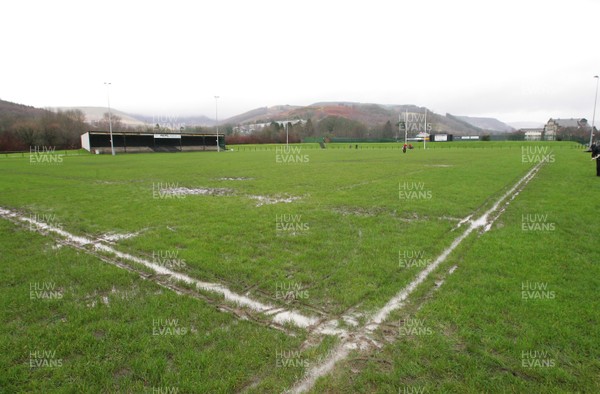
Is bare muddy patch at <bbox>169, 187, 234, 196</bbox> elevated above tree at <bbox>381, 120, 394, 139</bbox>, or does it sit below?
below

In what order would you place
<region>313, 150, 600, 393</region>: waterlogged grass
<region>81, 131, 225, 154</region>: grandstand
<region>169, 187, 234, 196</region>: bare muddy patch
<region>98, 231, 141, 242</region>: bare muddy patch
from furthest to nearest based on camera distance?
Result: 1. <region>81, 131, 225, 154</region>: grandstand
2. <region>169, 187, 234, 196</region>: bare muddy patch
3. <region>98, 231, 141, 242</region>: bare muddy patch
4. <region>313, 150, 600, 393</region>: waterlogged grass

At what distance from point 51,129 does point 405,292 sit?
107033 mm

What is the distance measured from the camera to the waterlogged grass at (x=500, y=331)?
3.75 metres

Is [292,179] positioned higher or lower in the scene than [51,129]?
lower

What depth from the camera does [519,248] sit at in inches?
312

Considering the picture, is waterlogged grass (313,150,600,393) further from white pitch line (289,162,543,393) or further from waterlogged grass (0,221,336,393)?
waterlogged grass (0,221,336,393)

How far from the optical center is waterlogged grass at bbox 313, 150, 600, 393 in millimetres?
3748

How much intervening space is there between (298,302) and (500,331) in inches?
118

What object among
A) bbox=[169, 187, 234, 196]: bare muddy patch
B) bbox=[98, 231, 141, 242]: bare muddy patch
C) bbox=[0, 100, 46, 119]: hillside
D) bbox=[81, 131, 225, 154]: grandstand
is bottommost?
bbox=[98, 231, 141, 242]: bare muddy patch

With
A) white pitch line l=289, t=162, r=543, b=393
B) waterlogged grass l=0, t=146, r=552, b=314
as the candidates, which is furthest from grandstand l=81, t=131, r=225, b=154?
white pitch line l=289, t=162, r=543, b=393

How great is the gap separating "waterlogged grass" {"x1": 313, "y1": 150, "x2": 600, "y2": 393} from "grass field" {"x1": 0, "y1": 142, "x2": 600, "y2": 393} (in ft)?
0.08

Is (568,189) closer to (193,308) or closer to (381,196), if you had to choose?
(381,196)

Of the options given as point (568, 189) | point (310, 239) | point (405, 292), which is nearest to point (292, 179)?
point (310, 239)

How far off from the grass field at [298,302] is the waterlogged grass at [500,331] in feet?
0.08
